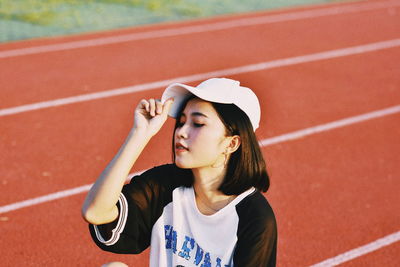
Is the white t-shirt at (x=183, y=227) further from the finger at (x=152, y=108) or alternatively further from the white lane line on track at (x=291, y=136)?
the white lane line on track at (x=291, y=136)

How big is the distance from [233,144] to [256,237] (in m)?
0.41

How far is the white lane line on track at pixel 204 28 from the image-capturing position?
8867 mm

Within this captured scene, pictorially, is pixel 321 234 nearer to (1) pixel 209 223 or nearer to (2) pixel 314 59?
(1) pixel 209 223

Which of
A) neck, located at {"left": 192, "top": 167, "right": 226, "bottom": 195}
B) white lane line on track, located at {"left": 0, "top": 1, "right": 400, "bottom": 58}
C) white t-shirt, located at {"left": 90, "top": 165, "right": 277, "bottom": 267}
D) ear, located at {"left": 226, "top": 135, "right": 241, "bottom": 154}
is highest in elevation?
ear, located at {"left": 226, "top": 135, "right": 241, "bottom": 154}

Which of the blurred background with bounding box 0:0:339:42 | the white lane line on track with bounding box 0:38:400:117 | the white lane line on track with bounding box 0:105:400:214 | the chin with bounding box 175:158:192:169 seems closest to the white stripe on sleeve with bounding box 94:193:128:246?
the chin with bounding box 175:158:192:169

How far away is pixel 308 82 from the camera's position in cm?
809

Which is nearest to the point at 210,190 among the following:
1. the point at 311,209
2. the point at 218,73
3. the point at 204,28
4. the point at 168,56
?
the point at 311,209

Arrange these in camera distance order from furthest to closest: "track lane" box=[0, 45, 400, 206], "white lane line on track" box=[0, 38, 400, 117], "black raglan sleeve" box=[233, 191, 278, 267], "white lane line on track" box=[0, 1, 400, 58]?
"white lane line on track" box=[0, 1, 400, 58] < "white lane line on track" box=[0, 38, 400, 117] < "track lane" box=[0, 45, 400, 206] < "black raglan sleeve" box=[233, 191, 278, 267]

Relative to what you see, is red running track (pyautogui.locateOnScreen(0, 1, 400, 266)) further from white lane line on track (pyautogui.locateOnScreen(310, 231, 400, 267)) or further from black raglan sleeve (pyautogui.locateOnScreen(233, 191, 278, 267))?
black raglan sleeve (pyautogui.locateOnScreen(233, 191, 278, 267))

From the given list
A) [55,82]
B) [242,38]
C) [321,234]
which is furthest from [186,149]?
[242,38]

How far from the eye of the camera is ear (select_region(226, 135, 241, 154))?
2.67m

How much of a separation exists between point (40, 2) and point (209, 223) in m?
9.68

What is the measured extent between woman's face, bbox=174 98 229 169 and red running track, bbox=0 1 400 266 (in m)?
1.88

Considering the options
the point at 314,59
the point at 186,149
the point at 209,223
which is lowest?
the point at 314,59
